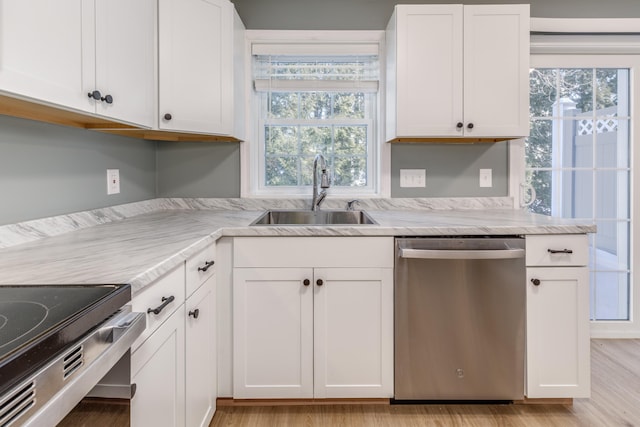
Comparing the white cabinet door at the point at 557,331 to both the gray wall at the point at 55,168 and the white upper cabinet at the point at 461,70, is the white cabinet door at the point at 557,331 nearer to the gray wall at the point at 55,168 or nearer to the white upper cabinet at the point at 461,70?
the white upper cabinet at the point at 461,70

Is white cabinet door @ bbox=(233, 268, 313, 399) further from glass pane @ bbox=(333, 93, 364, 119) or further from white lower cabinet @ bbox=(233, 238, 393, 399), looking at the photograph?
glass pane @ bbox=(333, 93, 364, 119)

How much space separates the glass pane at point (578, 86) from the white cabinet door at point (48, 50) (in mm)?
2706

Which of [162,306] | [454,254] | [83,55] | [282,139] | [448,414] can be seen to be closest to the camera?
[162,306]

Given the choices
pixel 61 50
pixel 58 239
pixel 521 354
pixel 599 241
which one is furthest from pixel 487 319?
pixel 61 50

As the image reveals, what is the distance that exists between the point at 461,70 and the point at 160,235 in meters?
1.74

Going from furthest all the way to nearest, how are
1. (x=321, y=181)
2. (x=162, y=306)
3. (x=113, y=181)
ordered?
(x=321, y=181) → (x=113, y=181) → (x=162, y=306)

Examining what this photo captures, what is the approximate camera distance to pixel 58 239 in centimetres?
136

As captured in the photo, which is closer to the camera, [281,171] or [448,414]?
[448,414]

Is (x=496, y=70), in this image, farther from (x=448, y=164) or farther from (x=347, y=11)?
(x=347, y=11)

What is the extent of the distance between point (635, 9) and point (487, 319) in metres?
2.32

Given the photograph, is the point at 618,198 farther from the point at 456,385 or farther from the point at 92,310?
the point at 92,310

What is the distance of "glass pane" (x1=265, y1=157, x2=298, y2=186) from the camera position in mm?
2561

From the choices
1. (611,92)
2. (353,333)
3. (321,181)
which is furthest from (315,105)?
(611,92)

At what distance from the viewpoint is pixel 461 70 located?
6.75ft
